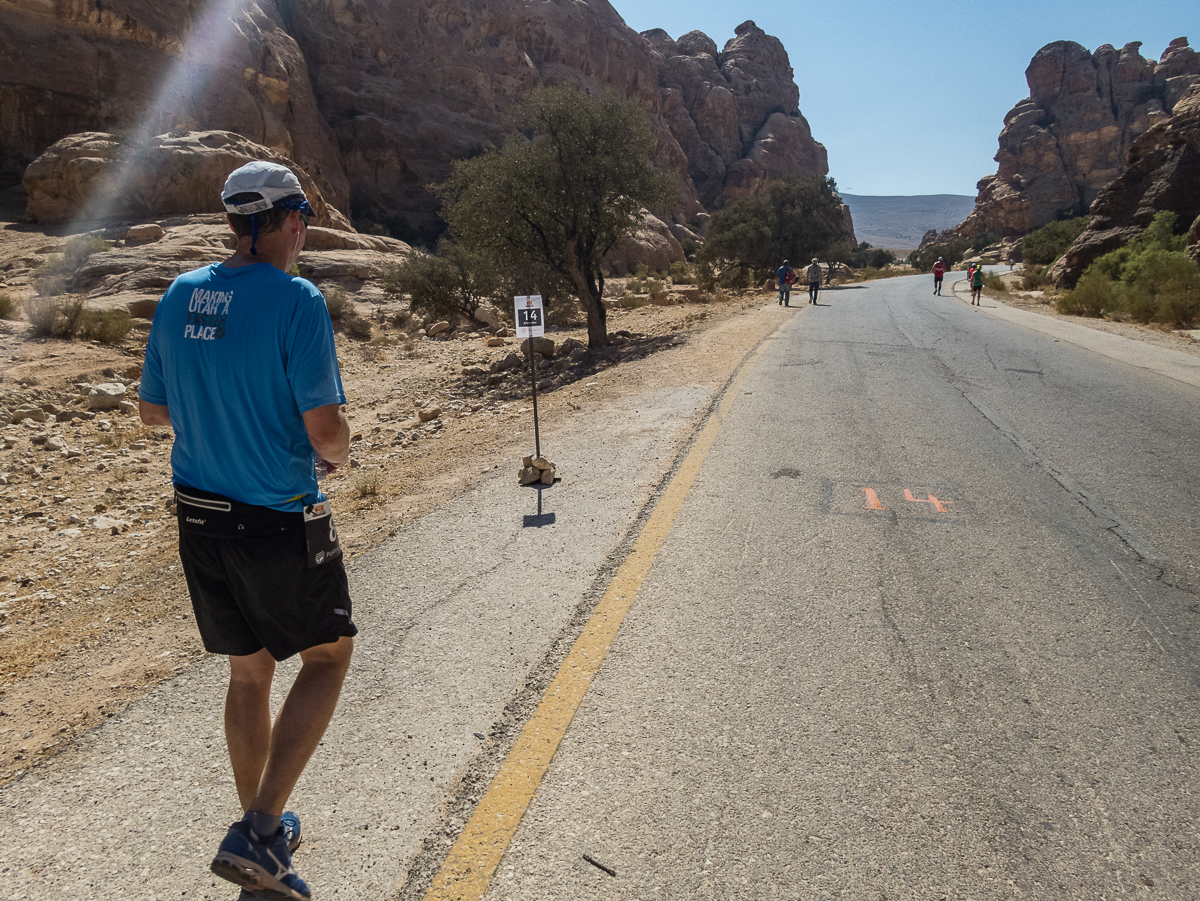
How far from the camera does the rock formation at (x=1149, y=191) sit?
1062 inches

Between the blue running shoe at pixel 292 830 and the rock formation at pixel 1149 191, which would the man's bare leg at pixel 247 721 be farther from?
the rock formation at pixel 1149 191

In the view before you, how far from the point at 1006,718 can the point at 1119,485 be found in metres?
3.93

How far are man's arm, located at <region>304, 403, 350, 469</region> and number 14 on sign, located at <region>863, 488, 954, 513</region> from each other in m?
4.11

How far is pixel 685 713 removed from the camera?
9.29 feet

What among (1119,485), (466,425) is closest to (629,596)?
(1119,485)

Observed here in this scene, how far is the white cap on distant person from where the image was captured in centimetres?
205

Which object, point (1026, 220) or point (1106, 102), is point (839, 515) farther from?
point (1106, 102)

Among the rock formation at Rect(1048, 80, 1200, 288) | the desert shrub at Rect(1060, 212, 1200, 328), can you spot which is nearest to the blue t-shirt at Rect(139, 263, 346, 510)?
the desert shrub at Rect(1060, 212, 1200, 328)

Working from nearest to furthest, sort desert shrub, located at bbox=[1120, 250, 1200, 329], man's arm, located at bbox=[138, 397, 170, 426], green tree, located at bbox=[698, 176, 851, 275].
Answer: man's arm, located at bbox=[138, 397, 170, 426] → desert shrub, located at bbox=[1120, 250, 1200, 329] → green tree, located at bbox=[698, 176, 851, 275]

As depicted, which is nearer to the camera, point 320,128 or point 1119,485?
point 1119,485

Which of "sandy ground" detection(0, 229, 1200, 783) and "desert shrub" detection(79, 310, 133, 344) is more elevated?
"desert shrub" detection(79, 310, 133, 344)

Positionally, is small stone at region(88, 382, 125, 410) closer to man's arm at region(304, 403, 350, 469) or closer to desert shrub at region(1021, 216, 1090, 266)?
man's arm at region(304, 403, 350, 469)

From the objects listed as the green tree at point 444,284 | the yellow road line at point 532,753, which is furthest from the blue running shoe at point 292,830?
the green tree at point 444,284

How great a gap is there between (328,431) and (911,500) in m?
4.53
